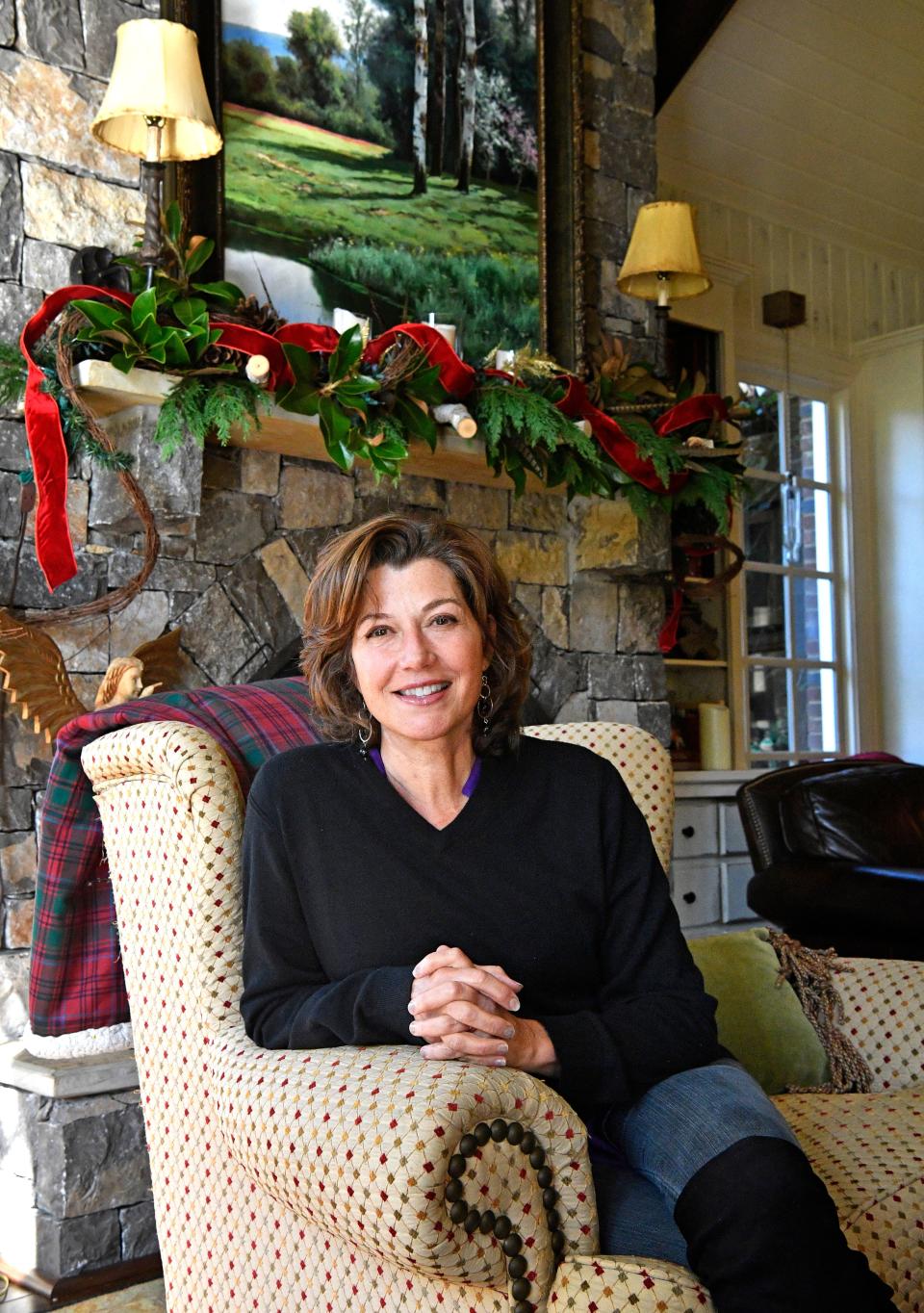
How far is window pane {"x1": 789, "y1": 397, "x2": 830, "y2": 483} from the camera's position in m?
5.70

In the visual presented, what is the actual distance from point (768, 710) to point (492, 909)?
4.00 metres

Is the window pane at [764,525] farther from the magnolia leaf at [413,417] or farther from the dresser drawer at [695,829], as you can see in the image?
the magnolia leaf at [413,417]

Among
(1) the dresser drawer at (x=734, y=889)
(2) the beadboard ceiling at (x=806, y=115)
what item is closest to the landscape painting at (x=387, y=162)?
(2) the beadboard ceiling at (x=806, y=115)

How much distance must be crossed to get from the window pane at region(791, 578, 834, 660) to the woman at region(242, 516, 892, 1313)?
4.09 m

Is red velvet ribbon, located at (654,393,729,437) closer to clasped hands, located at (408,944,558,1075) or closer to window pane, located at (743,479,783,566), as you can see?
window pane, located at (743,479,783,566)

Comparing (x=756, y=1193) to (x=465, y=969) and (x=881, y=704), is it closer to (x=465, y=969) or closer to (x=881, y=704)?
(x=465, y=969)

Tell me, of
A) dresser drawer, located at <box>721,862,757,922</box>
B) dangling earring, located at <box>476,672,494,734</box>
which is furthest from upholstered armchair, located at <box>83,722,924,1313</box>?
dresser drawer, located at <box>721,862,757,922</box>

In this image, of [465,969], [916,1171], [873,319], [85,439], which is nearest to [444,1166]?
[465,969]

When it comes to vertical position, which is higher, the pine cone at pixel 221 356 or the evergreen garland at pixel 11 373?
the pine cone at pixel 221 356

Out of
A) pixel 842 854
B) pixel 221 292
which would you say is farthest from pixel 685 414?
pixel 221 292

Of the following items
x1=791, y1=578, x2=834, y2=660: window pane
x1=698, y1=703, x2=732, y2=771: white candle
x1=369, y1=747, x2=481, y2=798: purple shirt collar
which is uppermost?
x1=791, y1=578, x2=834, y2=660: window pane

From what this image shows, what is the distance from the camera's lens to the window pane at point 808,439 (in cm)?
570

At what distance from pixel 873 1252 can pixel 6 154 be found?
8.30 ft

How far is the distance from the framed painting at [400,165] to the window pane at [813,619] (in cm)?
221
